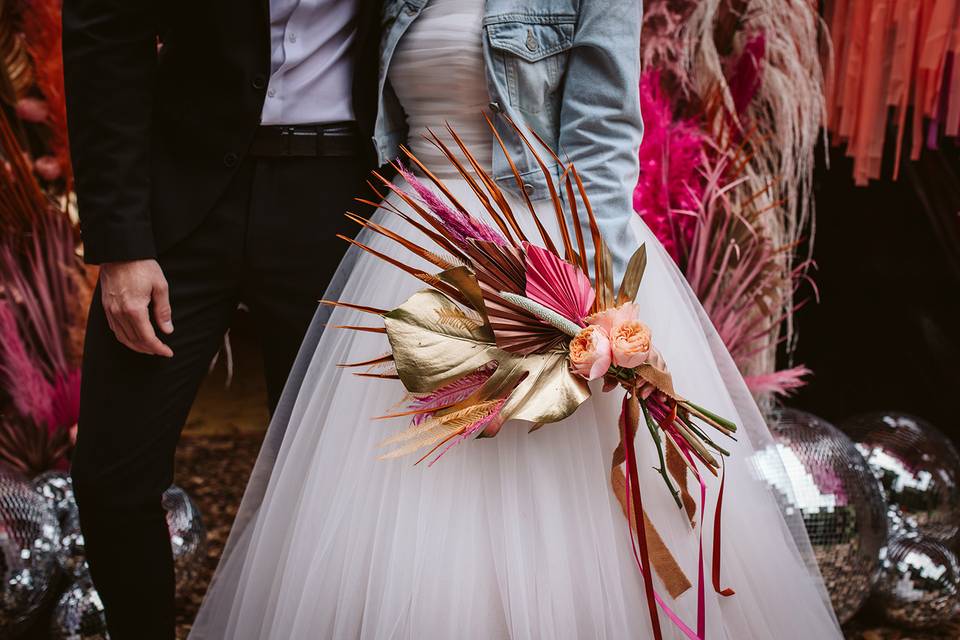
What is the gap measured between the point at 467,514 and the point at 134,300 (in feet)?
1.86

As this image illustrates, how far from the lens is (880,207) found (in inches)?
99.7

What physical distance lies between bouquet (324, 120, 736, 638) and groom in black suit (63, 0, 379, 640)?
0.37 meters

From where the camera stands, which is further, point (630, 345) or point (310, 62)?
point (310, 62)

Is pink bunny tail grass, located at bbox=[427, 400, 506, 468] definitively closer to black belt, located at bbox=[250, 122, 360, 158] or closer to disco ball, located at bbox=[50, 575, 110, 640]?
black belt, located at bbox=[250, 122, 360, 158]

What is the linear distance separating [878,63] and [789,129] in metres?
0.38

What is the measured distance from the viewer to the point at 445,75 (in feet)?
4.31

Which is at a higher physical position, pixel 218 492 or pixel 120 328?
pixel 120 328

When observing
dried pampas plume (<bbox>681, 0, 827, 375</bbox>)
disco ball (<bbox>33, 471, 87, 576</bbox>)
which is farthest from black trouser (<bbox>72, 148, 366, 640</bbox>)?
dried pampas plume (<bbox>681, 0, 827, 375</bbox>)

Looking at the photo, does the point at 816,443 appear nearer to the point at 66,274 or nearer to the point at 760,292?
→ the point at 760,292

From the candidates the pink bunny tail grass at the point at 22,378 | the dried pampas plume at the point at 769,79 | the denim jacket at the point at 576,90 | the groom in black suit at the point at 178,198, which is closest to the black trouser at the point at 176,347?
the groom in black suit at the point at 178,198

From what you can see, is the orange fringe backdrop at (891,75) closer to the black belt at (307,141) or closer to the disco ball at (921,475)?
the disco ball at (921,475)

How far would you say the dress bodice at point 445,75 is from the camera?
129 cm

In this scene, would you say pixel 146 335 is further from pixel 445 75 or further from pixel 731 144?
pixel 731 144

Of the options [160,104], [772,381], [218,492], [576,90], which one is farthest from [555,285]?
[218,492]
